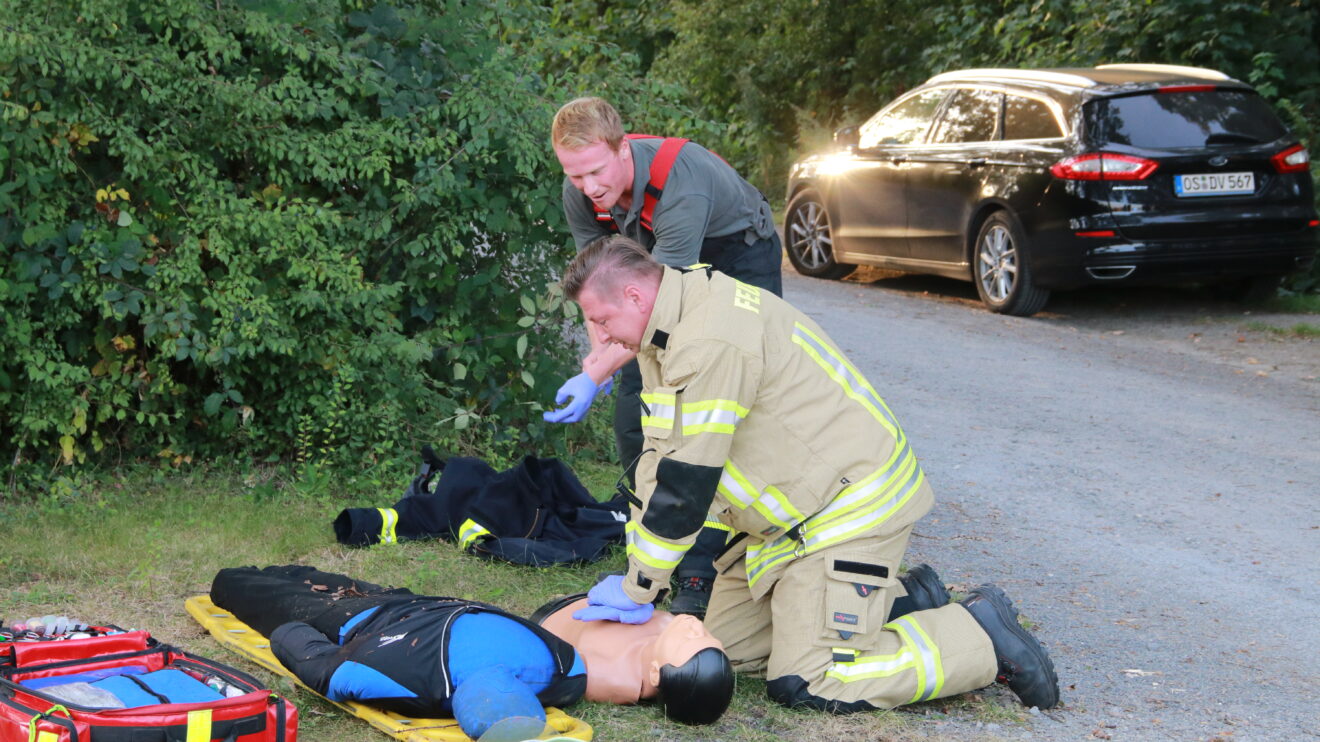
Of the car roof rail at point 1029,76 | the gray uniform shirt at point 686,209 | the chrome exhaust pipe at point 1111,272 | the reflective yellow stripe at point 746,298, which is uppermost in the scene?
the car roof rail at point 1029,76

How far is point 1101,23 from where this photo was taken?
13102mm

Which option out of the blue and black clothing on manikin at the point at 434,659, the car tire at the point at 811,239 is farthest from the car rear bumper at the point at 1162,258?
the blue and black clothing on manikin at the point at 434,659

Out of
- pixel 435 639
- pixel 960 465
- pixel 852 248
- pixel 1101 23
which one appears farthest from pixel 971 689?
pixel 1101 23

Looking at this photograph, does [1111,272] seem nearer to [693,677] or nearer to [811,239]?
[811,239]

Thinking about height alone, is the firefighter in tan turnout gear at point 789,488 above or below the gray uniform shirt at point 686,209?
below

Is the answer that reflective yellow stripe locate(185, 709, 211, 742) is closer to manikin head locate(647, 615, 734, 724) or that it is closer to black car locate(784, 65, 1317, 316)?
manikin head locate(647, 615, 734, 724)

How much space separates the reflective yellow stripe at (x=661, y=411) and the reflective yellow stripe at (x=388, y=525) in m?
1.91

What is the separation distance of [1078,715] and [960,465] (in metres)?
2.81

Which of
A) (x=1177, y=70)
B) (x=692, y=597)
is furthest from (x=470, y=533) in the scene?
(x=1177, y=70)

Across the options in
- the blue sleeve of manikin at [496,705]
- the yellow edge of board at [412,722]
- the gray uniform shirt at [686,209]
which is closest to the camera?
the blue sleeve of manikin at [496,705]

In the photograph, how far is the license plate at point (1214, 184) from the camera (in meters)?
9.31

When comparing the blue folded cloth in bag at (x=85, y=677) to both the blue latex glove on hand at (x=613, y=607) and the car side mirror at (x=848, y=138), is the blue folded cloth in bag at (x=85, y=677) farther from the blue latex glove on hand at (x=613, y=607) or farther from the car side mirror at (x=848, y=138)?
the car side mirror at (x=848, y=138)

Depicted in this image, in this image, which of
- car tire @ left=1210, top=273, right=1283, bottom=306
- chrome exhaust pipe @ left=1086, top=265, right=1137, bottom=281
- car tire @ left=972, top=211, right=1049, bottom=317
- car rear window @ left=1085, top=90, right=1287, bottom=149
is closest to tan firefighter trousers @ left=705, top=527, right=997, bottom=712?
chrome exhaust pipe @ left=1086, top=265, right=1137, bottom=281

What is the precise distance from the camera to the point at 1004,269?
33.8 ft
